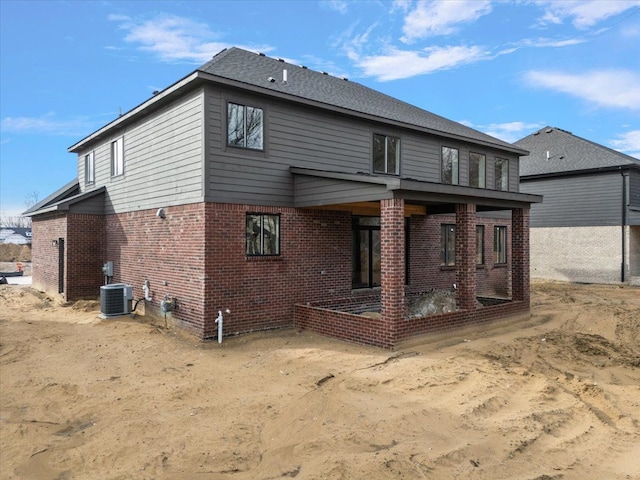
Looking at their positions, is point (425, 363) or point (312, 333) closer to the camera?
point (425, 363)

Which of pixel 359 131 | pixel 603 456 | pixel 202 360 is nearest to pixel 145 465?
pixel 202 360

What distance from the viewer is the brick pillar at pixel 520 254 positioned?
1318 cm

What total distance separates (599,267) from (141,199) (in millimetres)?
21316

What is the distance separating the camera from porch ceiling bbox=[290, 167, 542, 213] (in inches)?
360

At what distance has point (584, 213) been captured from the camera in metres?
23.1

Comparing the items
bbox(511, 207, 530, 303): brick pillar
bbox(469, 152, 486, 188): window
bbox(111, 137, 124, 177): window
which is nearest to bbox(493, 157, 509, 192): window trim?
bbox(469, 152, 486, 188): window

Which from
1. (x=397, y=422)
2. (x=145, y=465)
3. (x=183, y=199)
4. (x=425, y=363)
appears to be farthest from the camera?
(x=183, y=199)

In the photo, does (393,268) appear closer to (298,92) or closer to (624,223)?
(298,92)

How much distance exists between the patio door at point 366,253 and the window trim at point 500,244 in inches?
283

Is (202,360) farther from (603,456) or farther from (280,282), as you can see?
(603,456)

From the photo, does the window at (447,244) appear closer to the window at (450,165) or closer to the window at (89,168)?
the window at (450,165)

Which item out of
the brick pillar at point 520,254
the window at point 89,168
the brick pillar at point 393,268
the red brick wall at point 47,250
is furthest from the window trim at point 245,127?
the window at point 89,168

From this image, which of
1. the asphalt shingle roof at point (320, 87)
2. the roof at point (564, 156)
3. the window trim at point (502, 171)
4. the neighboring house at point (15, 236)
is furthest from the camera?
the neighboring house at point (15, 236)

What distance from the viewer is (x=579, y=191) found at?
23234 millimetres
